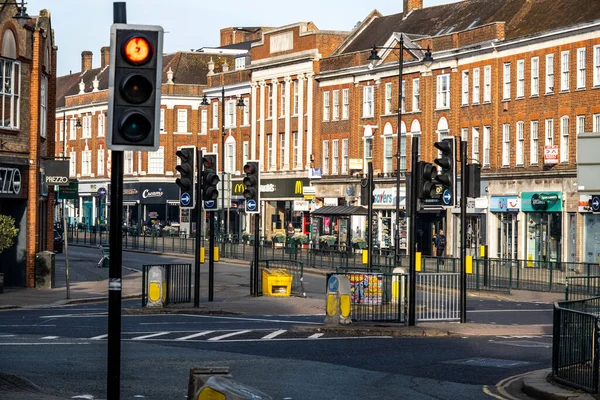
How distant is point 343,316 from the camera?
82.9ft

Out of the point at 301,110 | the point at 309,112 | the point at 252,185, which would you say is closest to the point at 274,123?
the point at 301,110

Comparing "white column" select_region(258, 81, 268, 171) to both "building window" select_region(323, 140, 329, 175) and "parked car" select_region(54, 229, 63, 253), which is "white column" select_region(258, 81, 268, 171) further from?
"parked car" select_region(54, 229, 63, 253)

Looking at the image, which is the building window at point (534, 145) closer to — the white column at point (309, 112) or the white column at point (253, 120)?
the white column at point (309, 112)

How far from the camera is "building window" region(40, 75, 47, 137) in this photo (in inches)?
1661

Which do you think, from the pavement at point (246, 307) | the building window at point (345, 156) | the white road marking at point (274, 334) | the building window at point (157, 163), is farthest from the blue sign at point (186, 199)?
the building window at point (157, 163)

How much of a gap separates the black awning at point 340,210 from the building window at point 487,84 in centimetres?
1080

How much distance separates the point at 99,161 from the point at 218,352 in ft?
315

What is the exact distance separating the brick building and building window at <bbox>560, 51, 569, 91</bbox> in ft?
87.6

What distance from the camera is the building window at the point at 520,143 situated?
6134 cm

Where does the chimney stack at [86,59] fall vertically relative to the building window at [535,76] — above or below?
above

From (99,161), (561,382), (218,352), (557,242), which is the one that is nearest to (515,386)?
(561,382)

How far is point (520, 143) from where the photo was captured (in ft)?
202

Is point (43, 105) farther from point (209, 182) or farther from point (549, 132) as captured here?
point (549, 132)

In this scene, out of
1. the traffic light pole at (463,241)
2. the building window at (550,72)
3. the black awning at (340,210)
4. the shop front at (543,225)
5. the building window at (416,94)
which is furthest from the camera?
the black awning at (340,210)
